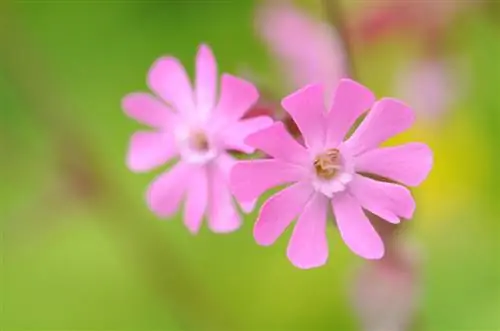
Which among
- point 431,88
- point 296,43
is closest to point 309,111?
point 296,43

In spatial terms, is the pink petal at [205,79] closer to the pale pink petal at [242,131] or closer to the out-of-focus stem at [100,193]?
the pale pink petal at [242,131]

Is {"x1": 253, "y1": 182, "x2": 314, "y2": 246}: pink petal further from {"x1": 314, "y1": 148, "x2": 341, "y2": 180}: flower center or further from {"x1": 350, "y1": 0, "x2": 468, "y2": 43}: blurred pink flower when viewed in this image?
{"x1": 350, "y1": 0, "x2": 468, "y2": 43}: blurred pink flower

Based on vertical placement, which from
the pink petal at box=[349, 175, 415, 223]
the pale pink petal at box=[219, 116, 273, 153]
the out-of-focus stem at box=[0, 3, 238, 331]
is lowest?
the pink petal at box=[349, 175, 415, 223]

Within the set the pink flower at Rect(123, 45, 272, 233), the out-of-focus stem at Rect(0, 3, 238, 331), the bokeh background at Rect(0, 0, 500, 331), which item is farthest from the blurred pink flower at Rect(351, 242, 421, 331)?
the out-of-focus stem at Rect(0, 3, 238, 331)

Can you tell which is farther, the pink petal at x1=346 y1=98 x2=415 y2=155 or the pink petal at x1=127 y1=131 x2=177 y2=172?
the pink petal at x1=127 y1=131 x2=177 y2=172

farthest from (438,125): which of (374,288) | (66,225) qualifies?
(66,225)

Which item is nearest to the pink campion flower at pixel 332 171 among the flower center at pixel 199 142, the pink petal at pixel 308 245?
the pink petal at pixel 308 245
